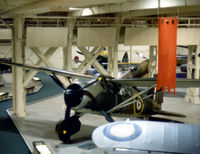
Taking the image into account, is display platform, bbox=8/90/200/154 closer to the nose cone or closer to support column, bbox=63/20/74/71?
the nose cone

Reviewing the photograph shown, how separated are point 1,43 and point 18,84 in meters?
14.7

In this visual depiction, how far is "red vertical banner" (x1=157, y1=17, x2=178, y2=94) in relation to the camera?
9.03 feet

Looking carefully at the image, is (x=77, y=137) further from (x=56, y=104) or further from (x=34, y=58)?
(x=34, y=58)

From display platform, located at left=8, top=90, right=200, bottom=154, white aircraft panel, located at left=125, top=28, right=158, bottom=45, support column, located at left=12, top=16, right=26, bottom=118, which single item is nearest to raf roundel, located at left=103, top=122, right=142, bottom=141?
display platform, located at left=8, top=90, right=200, bottom=154

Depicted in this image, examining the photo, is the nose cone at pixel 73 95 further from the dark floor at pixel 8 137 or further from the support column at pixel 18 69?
the support column at pixel 18 69

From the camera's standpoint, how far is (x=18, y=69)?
26.9 ft

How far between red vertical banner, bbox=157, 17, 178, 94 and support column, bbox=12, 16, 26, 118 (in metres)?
6.12

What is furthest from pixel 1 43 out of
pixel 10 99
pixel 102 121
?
pixel 102 121

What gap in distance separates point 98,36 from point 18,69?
2666mm

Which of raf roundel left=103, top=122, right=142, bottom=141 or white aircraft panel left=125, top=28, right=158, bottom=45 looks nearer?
raf roundel left=103, top=122, right=142, bottom=141

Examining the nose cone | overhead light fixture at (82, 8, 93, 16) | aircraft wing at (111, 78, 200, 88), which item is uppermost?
overhead light fixture at (82, 8, 93, 16)

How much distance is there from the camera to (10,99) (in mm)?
11078

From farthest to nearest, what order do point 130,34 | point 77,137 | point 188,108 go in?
point 188,108 < point 130,34 < point 77,137

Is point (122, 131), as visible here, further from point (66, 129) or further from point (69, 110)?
point (66, 129)
